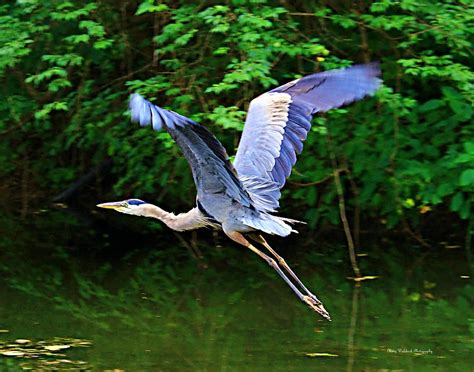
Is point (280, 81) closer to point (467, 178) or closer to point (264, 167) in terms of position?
point (467, 178)

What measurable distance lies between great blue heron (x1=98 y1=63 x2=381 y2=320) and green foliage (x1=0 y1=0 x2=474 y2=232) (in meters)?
1.09

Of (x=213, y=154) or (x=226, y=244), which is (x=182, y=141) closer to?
(x=213, y=154)

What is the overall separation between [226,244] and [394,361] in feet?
11.4

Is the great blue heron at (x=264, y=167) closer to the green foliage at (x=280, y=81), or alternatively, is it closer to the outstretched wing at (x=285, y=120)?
the outstretched wing at (x=285, y=120)

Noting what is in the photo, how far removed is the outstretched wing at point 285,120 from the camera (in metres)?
5.98

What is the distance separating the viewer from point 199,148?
5.08 m

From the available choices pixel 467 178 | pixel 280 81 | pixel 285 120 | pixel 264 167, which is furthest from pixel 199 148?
pixel 280 81

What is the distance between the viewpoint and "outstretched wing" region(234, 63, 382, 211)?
19.6 ft

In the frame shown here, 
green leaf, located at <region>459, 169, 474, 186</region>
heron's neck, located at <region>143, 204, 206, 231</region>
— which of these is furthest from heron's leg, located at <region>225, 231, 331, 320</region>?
green leaf, located at <region>459, 169, 474, 186</region>

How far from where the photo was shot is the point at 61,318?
6.68m

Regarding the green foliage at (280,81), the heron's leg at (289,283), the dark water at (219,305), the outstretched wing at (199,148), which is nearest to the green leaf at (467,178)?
the green foliage at (280,81)

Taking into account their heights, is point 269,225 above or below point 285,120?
below

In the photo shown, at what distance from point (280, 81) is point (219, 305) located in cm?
249

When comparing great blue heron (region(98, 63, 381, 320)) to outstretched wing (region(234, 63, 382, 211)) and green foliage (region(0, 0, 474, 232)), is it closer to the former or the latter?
outstretched wing (region(234, 63, 382, 211))
